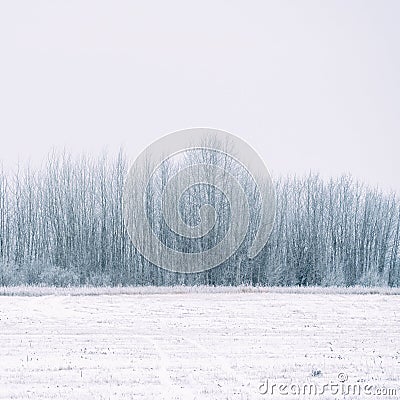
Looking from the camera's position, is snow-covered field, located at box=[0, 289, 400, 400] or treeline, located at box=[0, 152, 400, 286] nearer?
snow-covered field, located at box=[0, 289, 400, 400]

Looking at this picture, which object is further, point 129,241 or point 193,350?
point 129,241

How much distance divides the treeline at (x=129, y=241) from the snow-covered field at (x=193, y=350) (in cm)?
2016

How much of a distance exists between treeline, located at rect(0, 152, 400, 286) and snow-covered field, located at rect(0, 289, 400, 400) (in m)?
20.2

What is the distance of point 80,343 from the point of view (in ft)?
44.2

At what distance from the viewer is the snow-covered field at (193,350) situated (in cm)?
901

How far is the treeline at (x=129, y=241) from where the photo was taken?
146 ft

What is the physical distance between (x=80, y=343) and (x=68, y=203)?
35.6m

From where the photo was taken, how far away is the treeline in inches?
1750

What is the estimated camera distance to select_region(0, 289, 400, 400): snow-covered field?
9.01 m

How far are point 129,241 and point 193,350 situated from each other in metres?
34.6

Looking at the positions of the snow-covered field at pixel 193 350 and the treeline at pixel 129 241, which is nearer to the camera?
the snow-covered field at pixel 193 350

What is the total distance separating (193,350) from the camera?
1255 centimetres

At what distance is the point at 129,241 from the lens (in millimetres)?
46781

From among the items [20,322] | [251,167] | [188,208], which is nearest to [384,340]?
[20,322]
